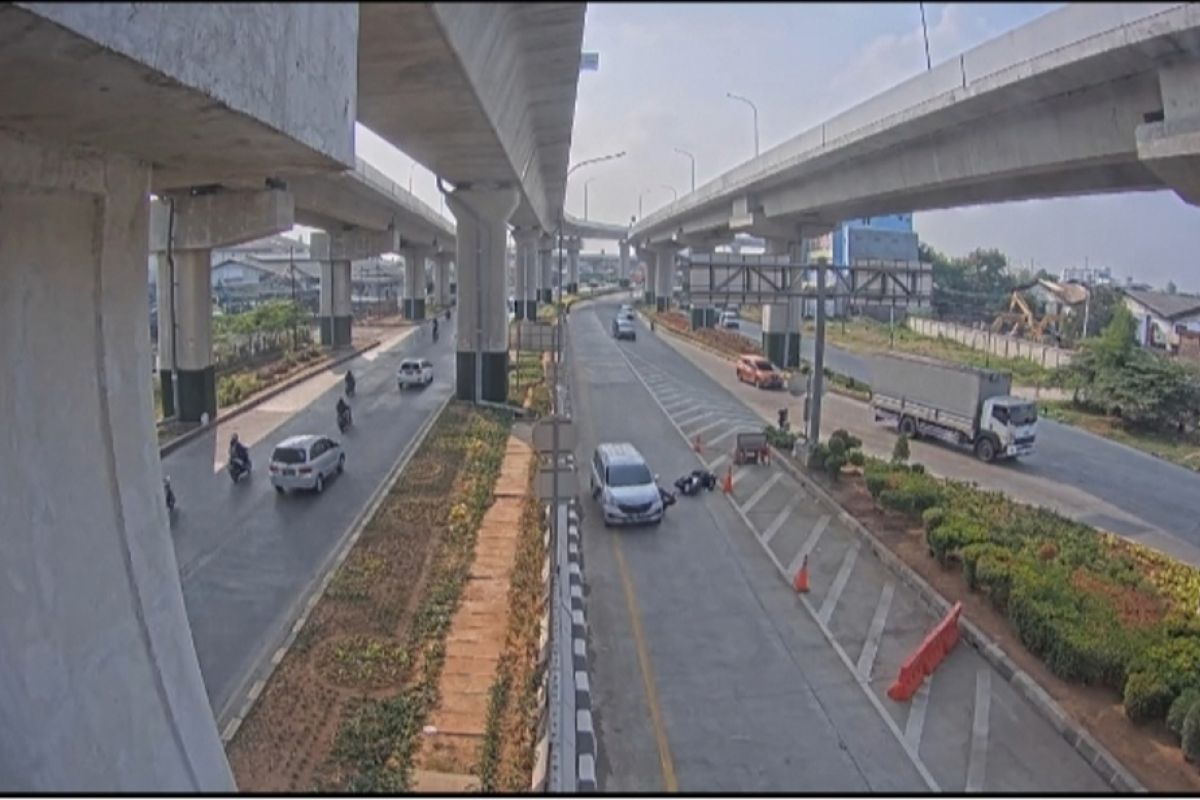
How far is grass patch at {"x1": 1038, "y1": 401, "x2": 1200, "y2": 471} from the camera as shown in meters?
Result: 22.6

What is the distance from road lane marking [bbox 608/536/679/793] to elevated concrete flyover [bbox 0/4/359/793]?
11.8 feet

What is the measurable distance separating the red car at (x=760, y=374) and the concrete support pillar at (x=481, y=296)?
35.8 ft

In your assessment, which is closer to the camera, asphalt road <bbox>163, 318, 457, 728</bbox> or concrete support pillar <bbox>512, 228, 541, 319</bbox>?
asphalt road <bbox>163, 318, 457, 728</bbox>

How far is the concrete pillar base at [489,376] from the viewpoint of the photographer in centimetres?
2748

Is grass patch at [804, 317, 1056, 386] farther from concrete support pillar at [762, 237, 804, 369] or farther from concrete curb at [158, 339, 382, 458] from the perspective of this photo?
concrete curb at [158, 339, 382, 458]

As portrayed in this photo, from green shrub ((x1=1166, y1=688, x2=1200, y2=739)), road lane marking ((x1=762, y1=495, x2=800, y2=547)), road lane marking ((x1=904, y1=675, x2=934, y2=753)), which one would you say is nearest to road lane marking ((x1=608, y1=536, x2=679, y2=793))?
road lane marking ((x1=904, y1=675, x2=934, y2=753))

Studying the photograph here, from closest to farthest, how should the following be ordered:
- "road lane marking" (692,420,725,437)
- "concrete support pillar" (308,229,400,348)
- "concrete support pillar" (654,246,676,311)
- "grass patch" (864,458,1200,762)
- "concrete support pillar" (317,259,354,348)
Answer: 1. "grass patch" (864,458,1200,762)
2. "road lane marking" (692,420,725,437)
3. "concrete support pillar" (308,229,400,348)
4. "concrete support pillar" (317,259,354,348)
5. "concrete support pillar" (654,246,676,311)

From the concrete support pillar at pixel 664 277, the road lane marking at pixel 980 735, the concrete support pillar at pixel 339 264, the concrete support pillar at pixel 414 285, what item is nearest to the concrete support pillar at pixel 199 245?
the road lane marking at pixel 980 735

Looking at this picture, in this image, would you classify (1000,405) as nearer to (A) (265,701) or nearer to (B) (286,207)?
(B) (286,207)

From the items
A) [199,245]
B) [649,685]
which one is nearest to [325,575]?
[649,685]

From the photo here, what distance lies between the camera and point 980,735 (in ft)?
30.3

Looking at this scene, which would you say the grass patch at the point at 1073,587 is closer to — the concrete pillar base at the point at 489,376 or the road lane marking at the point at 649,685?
the road lane marking at the point at 649,685

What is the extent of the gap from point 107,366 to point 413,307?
201ft

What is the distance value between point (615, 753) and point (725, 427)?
18.0 metres
